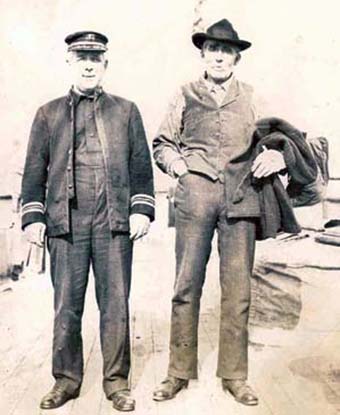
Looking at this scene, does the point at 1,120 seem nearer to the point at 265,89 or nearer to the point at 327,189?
the point at 265,89

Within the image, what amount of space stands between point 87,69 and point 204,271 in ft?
2.78

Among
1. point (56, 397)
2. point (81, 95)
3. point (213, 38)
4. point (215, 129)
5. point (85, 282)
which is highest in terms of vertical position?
point (213, 38)

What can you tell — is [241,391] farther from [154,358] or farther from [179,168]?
[179,168]

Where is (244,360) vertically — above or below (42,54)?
below

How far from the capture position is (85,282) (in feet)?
7.66

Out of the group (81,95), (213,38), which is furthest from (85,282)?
(213,38)

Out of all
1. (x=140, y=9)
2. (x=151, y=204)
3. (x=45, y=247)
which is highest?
(x=140, y=9)

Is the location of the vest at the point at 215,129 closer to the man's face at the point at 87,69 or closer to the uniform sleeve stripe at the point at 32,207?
the man's face at the point at 87,69

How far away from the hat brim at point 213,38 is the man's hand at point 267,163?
1.35ft

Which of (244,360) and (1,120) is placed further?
(1,120)

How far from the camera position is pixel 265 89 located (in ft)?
8.35

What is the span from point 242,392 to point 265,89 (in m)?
1.15

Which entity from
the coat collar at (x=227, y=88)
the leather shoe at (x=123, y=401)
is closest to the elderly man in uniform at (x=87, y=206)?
the leather shoe at (x=123, y=401)

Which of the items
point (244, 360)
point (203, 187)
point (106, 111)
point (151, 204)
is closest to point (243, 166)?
point (203, 187)
